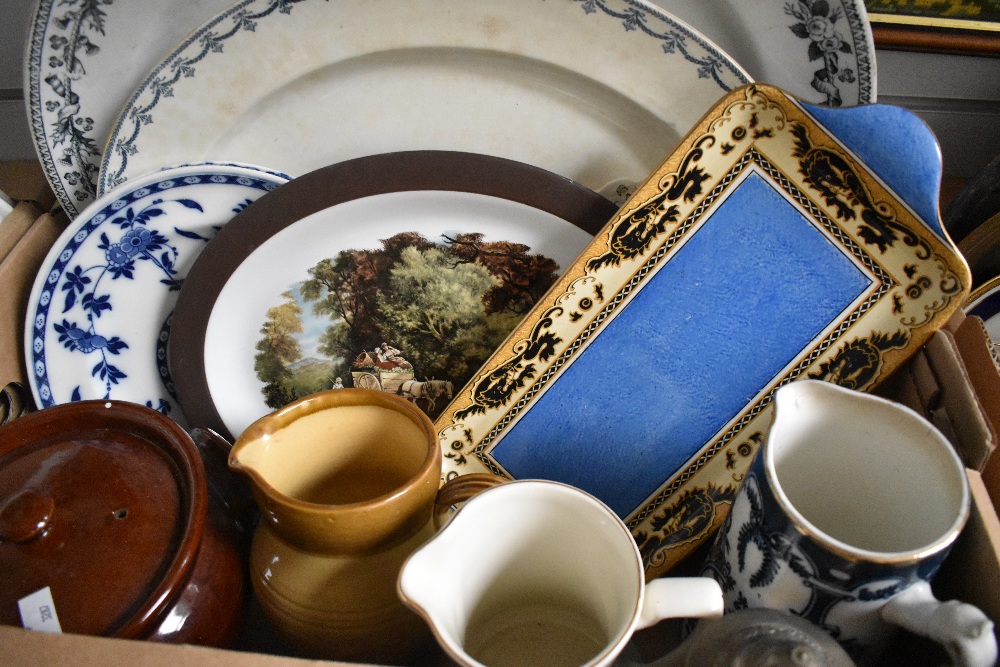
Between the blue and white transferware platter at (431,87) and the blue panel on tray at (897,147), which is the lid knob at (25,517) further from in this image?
the blue panel on tray at (897,147)

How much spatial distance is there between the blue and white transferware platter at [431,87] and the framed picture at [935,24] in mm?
214

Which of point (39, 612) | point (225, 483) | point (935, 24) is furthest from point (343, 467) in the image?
point (935, 24)

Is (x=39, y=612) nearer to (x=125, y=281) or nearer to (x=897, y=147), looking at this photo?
(x=125, y=281)

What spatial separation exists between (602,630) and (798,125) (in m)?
0.35

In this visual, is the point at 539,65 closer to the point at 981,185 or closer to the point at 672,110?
the point at 672,110

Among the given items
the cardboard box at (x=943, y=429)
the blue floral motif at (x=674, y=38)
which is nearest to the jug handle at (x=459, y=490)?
the cardboard box at (x=943, y=429)

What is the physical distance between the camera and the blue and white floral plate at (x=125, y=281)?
0.51 metres

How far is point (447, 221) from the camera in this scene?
50cm

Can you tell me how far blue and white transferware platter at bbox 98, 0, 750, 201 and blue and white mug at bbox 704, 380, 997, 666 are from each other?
237mm


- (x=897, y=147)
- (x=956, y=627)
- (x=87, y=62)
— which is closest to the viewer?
(x=956, y=627)

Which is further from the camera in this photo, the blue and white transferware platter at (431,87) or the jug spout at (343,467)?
the blue and white transferware platter at (431,87)

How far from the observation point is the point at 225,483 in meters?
0.45

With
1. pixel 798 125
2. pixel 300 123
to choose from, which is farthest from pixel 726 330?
pixel 300 123

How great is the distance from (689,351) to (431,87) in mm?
284
